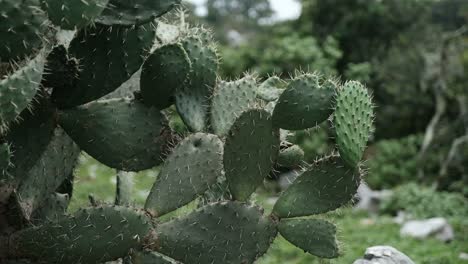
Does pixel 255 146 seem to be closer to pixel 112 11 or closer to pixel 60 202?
pixel 112 11

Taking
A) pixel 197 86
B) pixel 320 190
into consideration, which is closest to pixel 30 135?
pixel 197 86

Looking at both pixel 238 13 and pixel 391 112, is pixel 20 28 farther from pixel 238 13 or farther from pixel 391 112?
pixel 238 13

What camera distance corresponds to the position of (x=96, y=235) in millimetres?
2414

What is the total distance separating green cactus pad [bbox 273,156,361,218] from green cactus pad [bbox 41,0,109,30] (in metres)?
0.90

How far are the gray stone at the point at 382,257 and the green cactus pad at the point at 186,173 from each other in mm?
842

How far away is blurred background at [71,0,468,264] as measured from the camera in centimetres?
696

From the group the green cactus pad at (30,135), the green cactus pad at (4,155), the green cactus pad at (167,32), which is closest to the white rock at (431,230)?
the green cactus pad at (167,32)

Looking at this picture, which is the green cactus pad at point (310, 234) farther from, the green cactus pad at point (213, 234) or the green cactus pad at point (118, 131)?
the green cactus pad at point (118, 131)

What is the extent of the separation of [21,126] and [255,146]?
0.76 m

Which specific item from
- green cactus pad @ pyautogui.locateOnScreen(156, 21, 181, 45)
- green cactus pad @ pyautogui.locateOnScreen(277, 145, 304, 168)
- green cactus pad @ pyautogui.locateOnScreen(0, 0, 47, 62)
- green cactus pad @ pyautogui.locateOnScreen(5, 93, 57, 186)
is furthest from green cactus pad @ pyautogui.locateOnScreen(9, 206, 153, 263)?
green cactus pad @ pyautogui.locateOnScreen(156, 21, 181, 45)

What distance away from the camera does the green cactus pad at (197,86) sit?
268 centimetres

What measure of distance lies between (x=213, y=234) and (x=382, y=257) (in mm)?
897

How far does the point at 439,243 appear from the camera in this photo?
6188 millimetres

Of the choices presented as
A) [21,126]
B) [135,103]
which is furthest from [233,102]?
[21,126]
